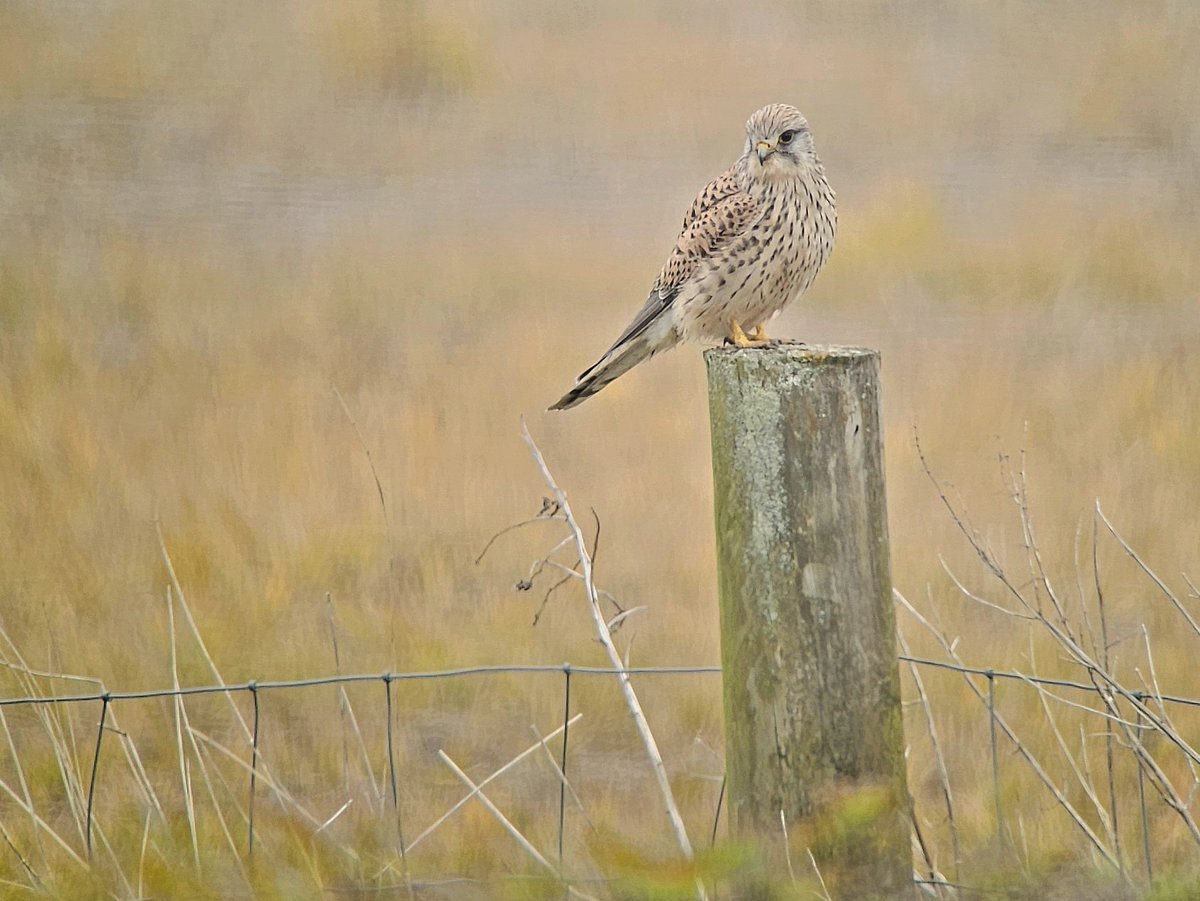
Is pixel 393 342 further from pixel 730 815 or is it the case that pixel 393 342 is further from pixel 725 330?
pixel 730 815

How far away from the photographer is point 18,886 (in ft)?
8.23

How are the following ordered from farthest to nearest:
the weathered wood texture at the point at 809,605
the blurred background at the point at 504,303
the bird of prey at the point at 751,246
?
the blurred background at the point at 504,303 → the bird of prey at the point at 751,246 → the weathered wood texture at the point at 809,605

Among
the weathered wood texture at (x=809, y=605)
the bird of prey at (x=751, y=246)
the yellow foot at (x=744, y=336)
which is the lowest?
the weathered wood texture at (x=809, y=605)

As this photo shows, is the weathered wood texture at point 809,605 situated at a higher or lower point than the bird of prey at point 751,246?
lower

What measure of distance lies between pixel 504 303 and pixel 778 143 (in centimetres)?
363

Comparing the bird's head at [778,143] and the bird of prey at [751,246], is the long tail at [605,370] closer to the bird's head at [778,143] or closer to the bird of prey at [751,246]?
the bird of prey at [751,246]

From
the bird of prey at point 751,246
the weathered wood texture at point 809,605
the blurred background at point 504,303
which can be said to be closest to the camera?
the weathered wood texture at point 809,605

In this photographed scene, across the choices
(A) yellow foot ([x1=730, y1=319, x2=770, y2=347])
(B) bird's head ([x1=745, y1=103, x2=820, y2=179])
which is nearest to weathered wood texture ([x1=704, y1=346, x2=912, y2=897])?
(A) yellow foot ([x1=730, y1=319, x2=770, y2=347])

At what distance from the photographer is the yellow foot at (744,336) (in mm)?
3421

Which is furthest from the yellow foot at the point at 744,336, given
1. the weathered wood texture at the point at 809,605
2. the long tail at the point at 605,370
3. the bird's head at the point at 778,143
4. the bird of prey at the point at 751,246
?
the weathered wood texture at the point at 809,605

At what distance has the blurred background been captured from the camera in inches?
191

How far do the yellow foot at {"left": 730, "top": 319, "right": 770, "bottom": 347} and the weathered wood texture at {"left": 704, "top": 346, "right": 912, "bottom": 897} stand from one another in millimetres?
1467

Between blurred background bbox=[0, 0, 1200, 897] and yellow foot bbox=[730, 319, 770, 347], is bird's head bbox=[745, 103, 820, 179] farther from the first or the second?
→ blurred background bbox=[0, 0, 1200, 897]

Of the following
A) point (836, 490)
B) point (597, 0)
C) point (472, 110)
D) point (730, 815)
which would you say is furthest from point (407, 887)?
point (597, 0)
